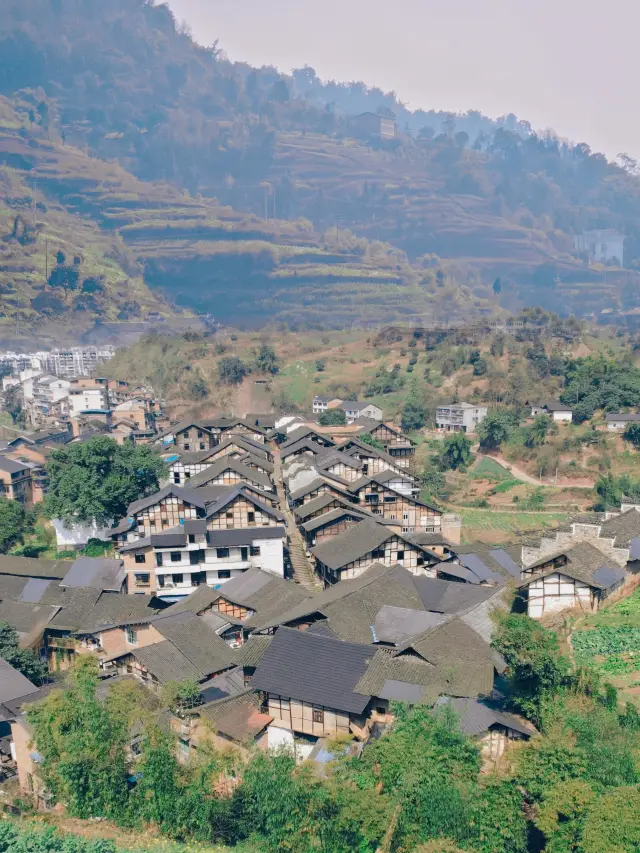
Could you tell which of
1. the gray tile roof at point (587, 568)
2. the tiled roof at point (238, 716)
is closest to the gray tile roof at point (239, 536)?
the gray tile roof at point (587, 568)

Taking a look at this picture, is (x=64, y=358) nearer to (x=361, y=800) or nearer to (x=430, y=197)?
(x=361, y=800)

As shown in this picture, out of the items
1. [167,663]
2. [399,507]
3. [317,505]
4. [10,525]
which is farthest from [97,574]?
[399,507]

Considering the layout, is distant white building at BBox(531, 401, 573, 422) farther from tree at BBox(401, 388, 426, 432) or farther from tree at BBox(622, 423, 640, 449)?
tree at BBox(401, 388, 426, 432)

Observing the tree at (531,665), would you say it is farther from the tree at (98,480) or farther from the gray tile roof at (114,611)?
the tree at (98,480)

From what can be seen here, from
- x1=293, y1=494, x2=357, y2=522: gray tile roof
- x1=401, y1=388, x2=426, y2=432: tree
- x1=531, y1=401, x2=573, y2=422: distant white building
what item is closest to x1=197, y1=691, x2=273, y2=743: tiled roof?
x1=293, y1=494, x2=357, y2=522: gray tile roof

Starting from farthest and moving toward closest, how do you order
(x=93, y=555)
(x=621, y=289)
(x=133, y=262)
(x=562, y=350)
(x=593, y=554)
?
1. (x=621, y=289)
2. (x=133, y=262)
3. (x=562, y=350)
4. (x=93, y=555)
5. (x=593, y=554)

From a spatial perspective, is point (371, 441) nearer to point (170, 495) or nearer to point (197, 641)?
point (170, 495)

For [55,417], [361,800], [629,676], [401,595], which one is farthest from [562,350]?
[361,800]
